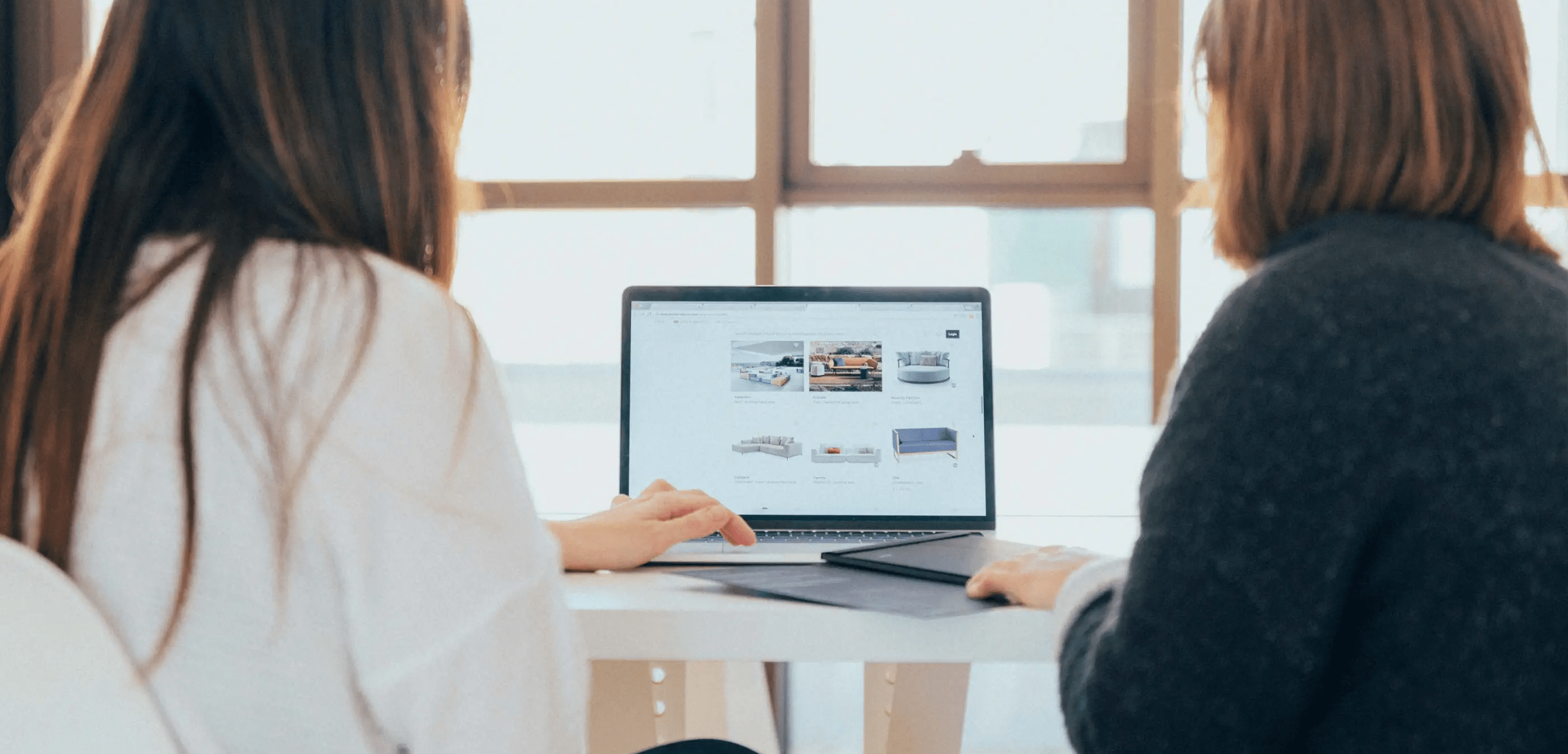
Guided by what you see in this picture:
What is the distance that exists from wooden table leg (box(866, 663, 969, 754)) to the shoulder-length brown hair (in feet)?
2.56

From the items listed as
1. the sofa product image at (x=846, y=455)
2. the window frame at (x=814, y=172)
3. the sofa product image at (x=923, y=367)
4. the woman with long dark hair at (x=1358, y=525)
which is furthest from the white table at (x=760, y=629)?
the window frame at (x=814, y=172)

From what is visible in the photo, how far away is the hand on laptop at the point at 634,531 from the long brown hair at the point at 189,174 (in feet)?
1.43

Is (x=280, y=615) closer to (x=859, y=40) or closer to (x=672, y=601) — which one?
(x=672, y=601)

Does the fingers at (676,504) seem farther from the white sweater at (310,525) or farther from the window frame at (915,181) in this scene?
the window frame at (915,181)

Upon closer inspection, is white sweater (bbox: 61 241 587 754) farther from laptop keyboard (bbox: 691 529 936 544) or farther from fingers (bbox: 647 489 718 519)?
laptop keyboard (bbox: 691 529 936 544)

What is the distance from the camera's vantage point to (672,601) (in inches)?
37.2

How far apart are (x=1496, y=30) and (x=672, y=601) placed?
671 mm

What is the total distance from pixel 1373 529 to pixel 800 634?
0.43 meters

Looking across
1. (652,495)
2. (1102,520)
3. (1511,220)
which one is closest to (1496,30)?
(1511,220)

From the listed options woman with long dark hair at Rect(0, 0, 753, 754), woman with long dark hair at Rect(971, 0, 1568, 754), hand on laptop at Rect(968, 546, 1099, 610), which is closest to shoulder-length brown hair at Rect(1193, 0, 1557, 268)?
woman with long dark hair at Rect(971, 0, 1568, 754)

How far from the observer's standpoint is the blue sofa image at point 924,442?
136cm

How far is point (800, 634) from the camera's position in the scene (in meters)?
0.91

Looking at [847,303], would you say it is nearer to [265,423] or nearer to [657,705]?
[657,705]

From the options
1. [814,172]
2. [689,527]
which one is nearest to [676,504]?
[689,527]
